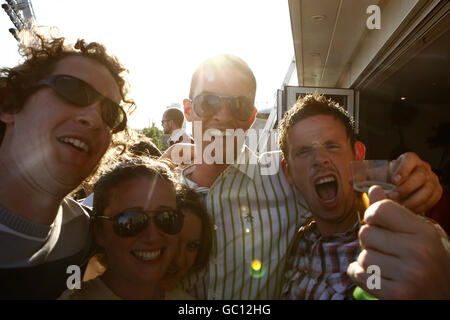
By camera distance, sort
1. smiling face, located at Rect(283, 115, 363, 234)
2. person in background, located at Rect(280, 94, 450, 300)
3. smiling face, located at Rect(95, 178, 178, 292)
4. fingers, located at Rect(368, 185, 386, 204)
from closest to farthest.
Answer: person in background, located at Rect(280, 94, 450, 300) < fingers, located at Rect(368, 185, 386, 204) < smiling face, located at Rect(95, 178, 178, 292) < smiling face, located at Rect(283, 115, 363, 234)

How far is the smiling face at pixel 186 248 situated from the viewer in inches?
62.6

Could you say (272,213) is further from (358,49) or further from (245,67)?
(358,49)

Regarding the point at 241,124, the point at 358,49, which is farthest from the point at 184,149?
the point at 358,49

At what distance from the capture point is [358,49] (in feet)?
18.7

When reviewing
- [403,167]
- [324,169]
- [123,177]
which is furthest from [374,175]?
[123,177]

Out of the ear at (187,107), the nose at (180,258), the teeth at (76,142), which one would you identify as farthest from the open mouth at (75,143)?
the ear at (187,107)

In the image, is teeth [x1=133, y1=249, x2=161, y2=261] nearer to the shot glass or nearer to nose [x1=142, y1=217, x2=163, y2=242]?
nose [x1=142, y1=217, x2=163, y2=242]

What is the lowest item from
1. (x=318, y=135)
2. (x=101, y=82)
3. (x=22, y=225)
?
(x=22, y=225)

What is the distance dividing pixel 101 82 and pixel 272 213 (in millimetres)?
1096

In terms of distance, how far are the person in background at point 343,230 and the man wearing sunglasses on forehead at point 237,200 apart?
0.09m

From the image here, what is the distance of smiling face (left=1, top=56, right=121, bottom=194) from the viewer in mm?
1343

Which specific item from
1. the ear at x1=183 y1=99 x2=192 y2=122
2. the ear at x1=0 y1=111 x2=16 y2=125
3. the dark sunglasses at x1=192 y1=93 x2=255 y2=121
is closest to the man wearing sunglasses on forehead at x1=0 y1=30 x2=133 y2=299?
the ear at x1=0 y1=111 x2=16 y2=125

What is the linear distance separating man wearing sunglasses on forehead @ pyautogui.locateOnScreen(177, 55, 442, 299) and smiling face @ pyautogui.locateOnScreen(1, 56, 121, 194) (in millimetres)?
662

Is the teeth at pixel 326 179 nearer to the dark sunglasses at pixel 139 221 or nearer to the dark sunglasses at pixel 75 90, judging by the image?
the dark sunglasses at pixel 139 221
